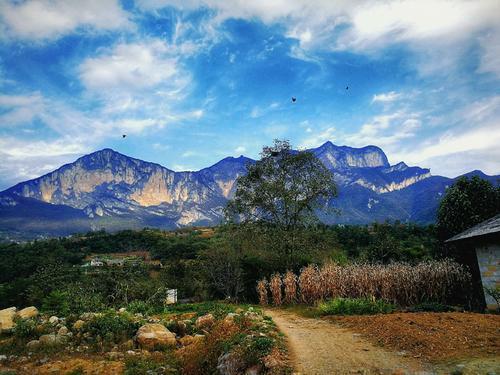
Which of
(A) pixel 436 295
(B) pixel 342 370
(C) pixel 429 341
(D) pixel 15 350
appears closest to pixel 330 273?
(A) pixel 436 295

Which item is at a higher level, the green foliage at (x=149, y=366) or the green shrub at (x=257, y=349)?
the green shrub at (x=257, y=349)

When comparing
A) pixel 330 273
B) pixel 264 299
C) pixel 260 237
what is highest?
pixel 260 237

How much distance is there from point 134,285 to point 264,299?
888cm

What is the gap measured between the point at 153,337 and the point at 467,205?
71.6 feet

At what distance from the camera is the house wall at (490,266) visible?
1338 centimetres

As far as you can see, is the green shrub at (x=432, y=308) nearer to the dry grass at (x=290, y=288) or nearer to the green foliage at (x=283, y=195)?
the dry grass at (x=290, y=288)

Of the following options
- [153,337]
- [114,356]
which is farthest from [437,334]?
[114,356]

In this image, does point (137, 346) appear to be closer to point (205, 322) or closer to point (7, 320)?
point (205, 322)

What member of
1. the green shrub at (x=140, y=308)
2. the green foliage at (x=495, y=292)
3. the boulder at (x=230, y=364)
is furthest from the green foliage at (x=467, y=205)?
the boulder at (x=230, y=364)

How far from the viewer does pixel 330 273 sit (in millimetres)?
17297

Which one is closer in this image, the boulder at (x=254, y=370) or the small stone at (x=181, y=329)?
the boulder at (x=254, y=370)

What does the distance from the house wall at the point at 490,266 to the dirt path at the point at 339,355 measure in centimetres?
660

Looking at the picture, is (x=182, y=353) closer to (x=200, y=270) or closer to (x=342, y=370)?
(x=342, y=370)

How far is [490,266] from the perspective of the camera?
13.6m
